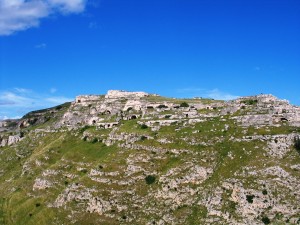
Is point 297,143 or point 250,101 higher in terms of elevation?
point 250,101

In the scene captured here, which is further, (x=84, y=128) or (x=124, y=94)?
(x=124, y=94)

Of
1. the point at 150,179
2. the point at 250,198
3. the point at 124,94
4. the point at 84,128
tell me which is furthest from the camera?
the point at 124,94

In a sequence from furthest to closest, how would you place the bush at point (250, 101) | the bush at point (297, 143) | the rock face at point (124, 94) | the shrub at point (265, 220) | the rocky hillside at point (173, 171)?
the rock face at point (124, 94), the bush at point (250, 101), the bush at point (297, 143), the rocky hillside at point (173, 171), the shrub at point (265, 220)

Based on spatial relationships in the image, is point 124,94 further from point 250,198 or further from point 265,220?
point 265,220

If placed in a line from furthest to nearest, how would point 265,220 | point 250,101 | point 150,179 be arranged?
point 250,101
point 150,179
point 265,220

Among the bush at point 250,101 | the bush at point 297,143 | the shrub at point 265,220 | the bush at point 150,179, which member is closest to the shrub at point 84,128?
the bush at point 150,179

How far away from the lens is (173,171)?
114000 mm

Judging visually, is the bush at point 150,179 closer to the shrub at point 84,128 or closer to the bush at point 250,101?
the bush at point 250,101

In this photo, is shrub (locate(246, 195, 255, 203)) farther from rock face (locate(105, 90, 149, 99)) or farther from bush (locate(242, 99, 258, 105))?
rock face (locate(105, 90, 149, 99))

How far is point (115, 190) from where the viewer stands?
4515 inches

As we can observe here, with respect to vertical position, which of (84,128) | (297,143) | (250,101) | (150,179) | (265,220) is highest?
(250,101)

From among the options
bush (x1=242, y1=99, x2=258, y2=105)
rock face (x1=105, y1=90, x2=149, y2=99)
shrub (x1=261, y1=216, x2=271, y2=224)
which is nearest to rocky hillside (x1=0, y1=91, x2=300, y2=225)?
shrub (x1=261, y1=216, x2=271, y2=224)

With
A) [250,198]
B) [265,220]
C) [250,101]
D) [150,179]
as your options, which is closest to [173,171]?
[150,179]

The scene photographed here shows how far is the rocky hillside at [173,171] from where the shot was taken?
10088 cm
